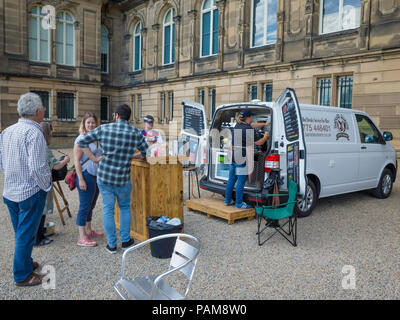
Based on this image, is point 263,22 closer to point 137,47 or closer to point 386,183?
point 386,183

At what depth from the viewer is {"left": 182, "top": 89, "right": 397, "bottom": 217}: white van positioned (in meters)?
5.89

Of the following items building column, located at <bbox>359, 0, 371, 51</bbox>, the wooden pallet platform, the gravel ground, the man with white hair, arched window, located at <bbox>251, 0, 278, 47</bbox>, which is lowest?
the gravel ground

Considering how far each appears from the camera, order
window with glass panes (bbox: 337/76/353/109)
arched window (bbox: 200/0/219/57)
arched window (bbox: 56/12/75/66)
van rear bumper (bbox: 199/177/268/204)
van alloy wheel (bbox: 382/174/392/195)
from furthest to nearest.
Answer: arched window (bbox: 56/12/75/66), arched window (bbox: 200/0/219/57), window with glass panes (bbox: 337/76/353/109), van alloy wheel (bbox: 382/174/392/195), van rear bumper (bbox: 199/177/268/204)

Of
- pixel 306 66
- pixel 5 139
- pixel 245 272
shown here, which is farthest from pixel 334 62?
pixel 5 139

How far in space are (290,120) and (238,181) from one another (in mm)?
1376

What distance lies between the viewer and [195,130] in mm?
8484

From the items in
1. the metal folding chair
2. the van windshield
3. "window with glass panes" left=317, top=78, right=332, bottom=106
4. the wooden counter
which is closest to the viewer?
the metal folding chair

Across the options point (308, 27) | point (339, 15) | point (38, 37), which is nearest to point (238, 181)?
point (308, 27)

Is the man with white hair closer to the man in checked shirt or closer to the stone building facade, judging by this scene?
the man in checked shirt

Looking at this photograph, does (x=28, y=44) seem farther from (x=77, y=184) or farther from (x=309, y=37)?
(x=77, y=184)

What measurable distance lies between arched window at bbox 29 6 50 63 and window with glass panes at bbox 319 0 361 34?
17525 millimetres

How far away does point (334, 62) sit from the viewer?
1370 centimetres

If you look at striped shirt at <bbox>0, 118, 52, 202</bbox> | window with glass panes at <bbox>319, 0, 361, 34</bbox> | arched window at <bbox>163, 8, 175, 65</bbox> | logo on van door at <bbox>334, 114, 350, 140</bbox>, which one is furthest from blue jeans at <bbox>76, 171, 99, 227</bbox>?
arched window at <bbox>163, 8, 175, 65</bbox>
